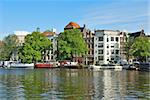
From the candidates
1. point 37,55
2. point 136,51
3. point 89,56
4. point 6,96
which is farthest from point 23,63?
point 6,96

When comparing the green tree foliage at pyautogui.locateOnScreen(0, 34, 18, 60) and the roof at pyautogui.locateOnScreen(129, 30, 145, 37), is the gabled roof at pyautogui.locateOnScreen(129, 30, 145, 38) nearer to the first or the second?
the roof at pyautogui.locateOnScreen(129, 30, 145, 37)

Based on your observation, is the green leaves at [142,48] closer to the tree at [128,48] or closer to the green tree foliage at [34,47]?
the tree at [128,48]

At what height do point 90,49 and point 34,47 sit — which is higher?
point 90,49

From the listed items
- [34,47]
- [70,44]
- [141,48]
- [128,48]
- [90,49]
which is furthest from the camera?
[90,49]

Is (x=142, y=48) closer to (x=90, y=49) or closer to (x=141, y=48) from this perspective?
(x=141, y=48)

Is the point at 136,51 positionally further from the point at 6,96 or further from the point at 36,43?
the point at 6,96

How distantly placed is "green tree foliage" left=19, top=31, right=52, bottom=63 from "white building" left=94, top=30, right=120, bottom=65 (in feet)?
69.6

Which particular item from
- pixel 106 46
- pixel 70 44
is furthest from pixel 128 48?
pixel 70 44

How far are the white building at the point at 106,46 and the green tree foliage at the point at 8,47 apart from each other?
34.0m

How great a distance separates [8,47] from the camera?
148m

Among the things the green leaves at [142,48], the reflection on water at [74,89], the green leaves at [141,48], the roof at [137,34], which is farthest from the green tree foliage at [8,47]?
the reflection on water at [74,89]

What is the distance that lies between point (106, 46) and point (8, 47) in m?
38.5

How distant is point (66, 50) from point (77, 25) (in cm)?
3642

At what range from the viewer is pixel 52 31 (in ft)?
517
